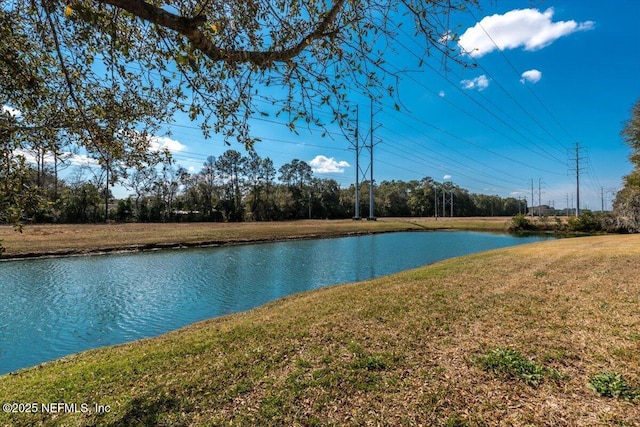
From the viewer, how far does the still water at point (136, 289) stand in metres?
8.32

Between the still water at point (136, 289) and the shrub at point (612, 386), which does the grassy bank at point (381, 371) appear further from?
the still water at point (136, 289)

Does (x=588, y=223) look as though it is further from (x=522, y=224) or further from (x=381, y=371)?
(x=381, y=371)

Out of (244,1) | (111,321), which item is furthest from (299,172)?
(244,1)

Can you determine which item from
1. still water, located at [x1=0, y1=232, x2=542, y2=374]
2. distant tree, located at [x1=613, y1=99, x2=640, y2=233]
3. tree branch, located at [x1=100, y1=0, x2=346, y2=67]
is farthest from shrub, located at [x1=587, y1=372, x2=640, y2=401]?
distant tree, located at [x1=613, y1=99, x2=640, y2=233]

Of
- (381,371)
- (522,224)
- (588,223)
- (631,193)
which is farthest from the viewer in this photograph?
(522,224)

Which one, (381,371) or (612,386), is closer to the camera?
(612,386)

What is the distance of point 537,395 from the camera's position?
308 centimetres

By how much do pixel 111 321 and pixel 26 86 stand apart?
25.4ft

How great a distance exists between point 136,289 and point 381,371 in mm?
12367

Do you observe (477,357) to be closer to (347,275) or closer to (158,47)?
(158,47)

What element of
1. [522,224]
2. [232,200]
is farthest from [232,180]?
[522,224]

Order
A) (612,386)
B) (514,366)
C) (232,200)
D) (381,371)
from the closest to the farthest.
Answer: (612,386)
(514,366)
(381,371)
(232,200)

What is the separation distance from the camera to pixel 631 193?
3197 centimetres

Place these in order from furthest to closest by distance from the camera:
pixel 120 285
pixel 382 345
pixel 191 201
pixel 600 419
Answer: pixel 191 201 < pixel 120 285 < pixel 382 345 < pixel 600 419
